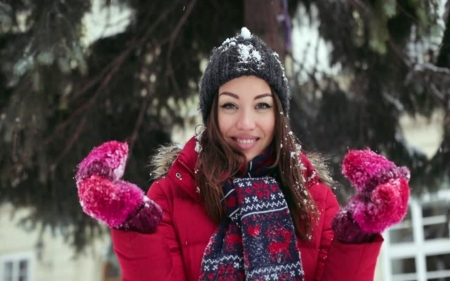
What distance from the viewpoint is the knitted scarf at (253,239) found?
99.8 inches

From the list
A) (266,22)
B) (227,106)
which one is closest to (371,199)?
(227,106)

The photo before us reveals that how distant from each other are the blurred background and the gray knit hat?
1.94 meters

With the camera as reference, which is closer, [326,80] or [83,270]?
[326,80]

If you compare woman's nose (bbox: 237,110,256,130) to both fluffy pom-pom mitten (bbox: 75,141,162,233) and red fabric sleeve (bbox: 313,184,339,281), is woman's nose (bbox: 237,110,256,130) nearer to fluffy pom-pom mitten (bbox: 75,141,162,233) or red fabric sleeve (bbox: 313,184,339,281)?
red fabric sleeve (bbox: 313,184,339,281)

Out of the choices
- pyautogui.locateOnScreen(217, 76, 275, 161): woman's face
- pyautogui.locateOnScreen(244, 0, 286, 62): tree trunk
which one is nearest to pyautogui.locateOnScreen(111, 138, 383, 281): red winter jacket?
pyautogui.locateOnScreen(217, 76, 275, 161): woman's face

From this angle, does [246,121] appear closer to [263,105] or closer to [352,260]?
[263,105]

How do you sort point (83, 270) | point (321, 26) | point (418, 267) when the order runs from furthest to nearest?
1. point (83, 270)
2. point (418, 267)
3. point (321, 26)

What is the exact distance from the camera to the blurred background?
16.0 feet

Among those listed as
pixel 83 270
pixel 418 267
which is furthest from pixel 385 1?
pixel 83 270

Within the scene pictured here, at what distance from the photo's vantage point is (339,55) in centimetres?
620

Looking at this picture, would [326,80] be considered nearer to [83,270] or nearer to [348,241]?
[348,241]

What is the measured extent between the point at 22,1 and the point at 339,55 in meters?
2.47

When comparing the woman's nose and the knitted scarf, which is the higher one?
the woman's nose

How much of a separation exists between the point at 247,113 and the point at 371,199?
0.59 meters
